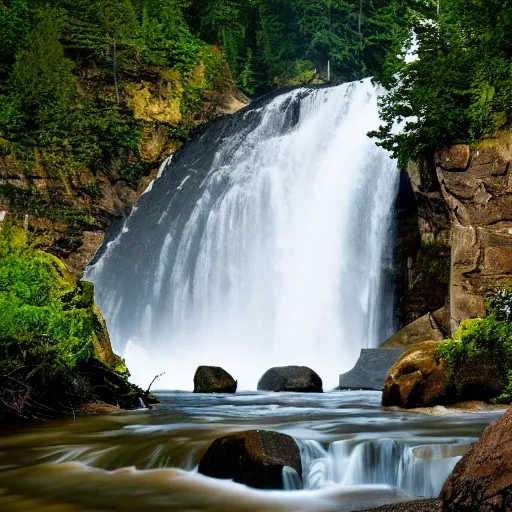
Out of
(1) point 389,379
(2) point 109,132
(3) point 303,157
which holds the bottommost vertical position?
(1) point 389,379

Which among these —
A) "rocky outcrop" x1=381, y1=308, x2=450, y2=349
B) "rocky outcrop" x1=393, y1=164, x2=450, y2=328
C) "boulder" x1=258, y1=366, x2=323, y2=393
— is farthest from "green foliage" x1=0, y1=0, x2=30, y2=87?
"rocky outcrop" x1=381, y1=308, x2=450, y2=349

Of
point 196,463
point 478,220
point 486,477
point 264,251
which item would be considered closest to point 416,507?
point 486,477

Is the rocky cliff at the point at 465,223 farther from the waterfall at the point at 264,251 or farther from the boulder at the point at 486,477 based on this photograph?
the boulder at the point at 486,477

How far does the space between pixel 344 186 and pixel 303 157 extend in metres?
3.17

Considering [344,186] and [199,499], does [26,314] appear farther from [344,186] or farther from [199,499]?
[344,186]

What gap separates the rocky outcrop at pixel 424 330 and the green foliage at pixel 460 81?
466 cm

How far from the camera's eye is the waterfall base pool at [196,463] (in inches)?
239

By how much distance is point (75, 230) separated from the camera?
3053 cm

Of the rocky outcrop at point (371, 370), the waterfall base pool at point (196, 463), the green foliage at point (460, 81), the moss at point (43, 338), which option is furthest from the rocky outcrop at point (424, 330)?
the moss at point (43, 338)

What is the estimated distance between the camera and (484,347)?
36.6 feet

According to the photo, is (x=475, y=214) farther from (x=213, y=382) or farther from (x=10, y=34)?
(x=10, y=34)

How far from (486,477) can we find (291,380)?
12.1 meters

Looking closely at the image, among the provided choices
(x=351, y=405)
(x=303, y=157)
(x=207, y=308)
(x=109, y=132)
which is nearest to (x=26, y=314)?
(x=351, y=405)

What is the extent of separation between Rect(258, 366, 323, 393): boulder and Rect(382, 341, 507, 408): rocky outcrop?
5.44 metres
